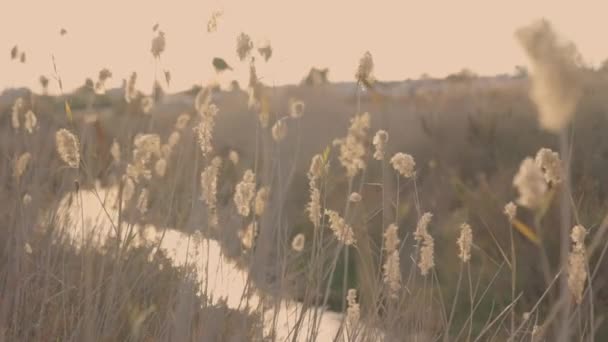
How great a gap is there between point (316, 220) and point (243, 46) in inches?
17.1

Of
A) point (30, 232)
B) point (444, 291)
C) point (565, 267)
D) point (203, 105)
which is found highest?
point (203, 105)

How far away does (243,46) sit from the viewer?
6.92 feet

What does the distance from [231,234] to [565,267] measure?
182 centimetres

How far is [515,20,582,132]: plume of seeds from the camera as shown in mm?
809

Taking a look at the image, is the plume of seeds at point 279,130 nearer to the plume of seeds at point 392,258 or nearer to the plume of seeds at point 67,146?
the plume of seeds at point 392,258

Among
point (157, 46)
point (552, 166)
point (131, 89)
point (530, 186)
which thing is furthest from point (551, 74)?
point (131, 89)

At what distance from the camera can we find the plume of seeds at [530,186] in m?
0.89

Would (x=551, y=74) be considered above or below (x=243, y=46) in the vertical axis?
below

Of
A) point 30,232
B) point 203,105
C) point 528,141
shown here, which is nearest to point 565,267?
point 203,105

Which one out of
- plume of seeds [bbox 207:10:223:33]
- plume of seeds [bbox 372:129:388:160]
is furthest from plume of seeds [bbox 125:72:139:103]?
plume of seeds [bbox 372:129:388:160]

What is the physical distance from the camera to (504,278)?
14.9 ft

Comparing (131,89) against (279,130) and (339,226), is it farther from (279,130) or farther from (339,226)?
(339,226)

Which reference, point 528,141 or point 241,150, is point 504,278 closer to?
point 528,141

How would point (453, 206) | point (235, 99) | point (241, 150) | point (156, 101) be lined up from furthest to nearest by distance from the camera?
point (235, 99)
point (241, 150)
point (453, 206)
point (156, 101)
